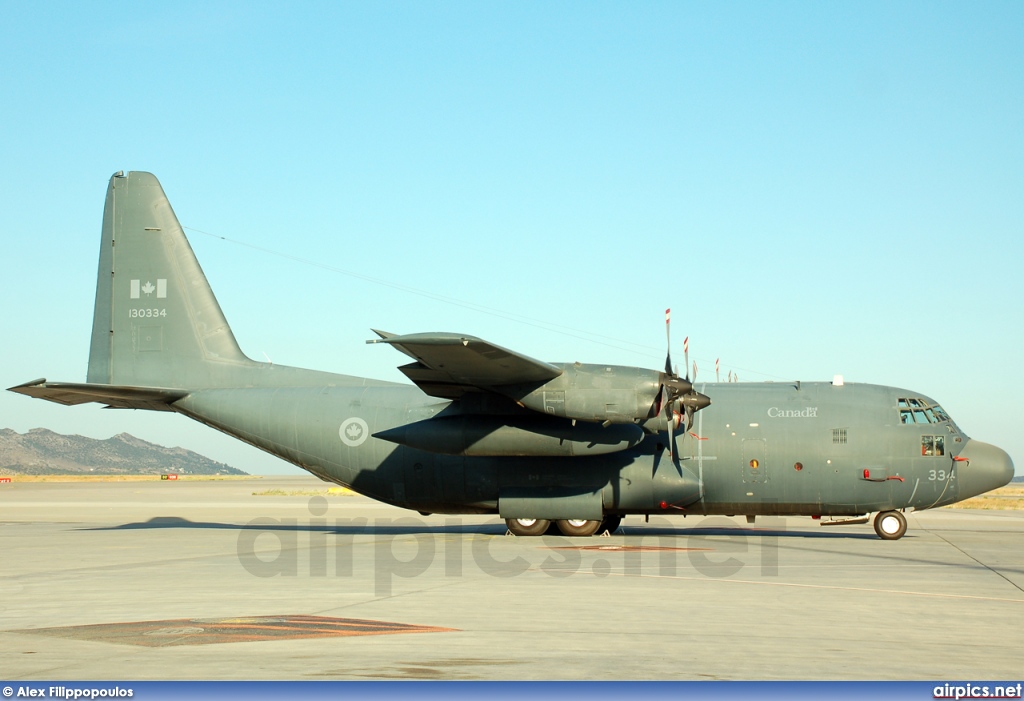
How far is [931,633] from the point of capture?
11117 mm

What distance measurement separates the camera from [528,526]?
24.8 meters

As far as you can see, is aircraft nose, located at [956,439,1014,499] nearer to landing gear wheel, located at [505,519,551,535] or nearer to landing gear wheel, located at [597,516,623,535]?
landing gear wheel, located at [597,516,623,535]

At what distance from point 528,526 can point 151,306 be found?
12085 millimetres

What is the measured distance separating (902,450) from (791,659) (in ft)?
51.8

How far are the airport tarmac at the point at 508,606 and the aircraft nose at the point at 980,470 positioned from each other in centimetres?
150

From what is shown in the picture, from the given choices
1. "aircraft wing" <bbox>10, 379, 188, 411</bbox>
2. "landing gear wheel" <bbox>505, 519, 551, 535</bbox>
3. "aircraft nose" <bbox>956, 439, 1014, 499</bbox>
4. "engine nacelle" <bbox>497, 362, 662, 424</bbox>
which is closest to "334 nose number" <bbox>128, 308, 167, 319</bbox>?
"aircraft wing" <bbox>10, 379, 188, 411</bbox>

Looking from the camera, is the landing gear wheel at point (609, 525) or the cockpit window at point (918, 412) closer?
the cockpit window at point (918, 412)

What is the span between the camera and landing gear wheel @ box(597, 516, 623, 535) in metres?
25.9

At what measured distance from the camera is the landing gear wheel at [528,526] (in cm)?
2467

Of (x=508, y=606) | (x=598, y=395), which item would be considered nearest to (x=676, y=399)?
(x=598, y=395)

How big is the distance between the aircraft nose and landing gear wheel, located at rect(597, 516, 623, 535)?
28.1ft

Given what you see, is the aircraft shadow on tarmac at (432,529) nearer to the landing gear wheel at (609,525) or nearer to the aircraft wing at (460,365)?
the landing gear wheel at (609,525)

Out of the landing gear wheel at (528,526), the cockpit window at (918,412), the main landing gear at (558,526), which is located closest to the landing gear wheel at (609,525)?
the main landing gear at (558,526)

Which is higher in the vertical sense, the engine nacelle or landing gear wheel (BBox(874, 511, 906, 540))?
the engine nacelle
